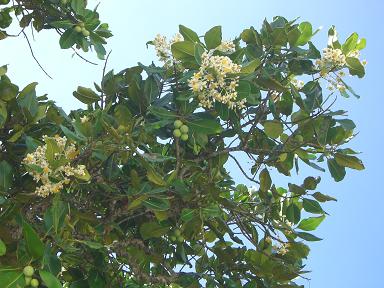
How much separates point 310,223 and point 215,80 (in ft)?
3.91

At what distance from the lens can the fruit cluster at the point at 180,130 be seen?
2.82 metres

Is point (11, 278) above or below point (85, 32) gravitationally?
below

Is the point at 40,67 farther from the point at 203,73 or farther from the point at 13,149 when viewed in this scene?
the point at 203,73

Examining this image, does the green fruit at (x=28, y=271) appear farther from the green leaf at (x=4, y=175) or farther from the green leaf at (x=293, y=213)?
the green leaf at (x=293, y=213)

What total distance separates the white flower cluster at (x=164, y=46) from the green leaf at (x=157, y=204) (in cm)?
66

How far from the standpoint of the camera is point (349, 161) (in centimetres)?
307

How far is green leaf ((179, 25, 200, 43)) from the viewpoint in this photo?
9.18 feet

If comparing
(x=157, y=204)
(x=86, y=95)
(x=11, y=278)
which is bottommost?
(x=11, y=278)

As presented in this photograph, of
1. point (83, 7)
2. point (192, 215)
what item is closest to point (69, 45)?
point (83, 7)

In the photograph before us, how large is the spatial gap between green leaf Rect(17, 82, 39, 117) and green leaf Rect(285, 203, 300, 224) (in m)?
1.45

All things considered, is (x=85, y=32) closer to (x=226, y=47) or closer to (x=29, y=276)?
(x=226, y=47)

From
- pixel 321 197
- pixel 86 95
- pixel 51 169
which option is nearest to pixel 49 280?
pixel 51 169

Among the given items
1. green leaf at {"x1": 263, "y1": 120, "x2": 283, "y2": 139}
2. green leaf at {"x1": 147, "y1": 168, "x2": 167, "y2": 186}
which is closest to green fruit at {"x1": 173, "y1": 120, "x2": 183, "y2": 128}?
green leaf at {"x1": 147, "y1": 168, "x2": 167, "y2": 186}

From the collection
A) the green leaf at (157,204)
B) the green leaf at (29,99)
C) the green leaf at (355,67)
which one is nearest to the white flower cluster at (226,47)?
the green leaf at (355,67)
